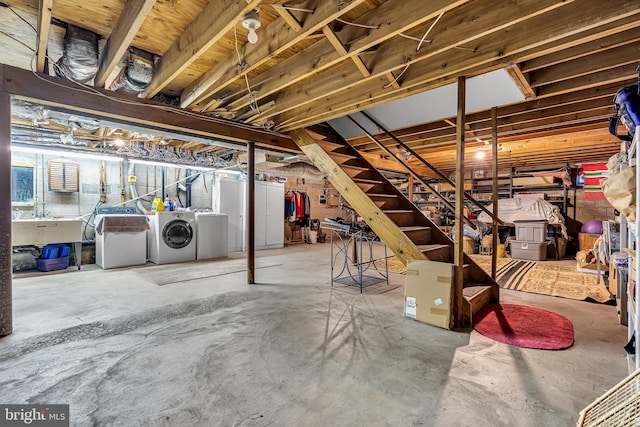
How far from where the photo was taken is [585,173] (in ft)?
21.3

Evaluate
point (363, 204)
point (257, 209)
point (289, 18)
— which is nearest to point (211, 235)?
point (257, 209)

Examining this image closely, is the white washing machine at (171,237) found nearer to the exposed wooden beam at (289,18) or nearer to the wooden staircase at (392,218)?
the wooden staircase at (392,218)

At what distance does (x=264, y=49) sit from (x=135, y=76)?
1359 millimetres

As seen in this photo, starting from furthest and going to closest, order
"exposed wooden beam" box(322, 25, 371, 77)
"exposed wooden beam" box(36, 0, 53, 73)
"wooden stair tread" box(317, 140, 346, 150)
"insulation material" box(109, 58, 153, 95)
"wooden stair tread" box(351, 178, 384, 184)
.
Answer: "wooden stair tread" box(317, 140, 346, 150), "wooden stair tread" box(351, 178, 384, 184), "insulation material" box(109, 58, 153, 95), "exposed wooden beam" box(322, 25, 371, 77), "exposed wooden beam" box(36, 0, 53, 73)

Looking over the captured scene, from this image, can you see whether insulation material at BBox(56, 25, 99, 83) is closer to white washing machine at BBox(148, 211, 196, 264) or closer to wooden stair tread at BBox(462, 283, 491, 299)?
white washing machine at BBox(148, 211, 196, 264)

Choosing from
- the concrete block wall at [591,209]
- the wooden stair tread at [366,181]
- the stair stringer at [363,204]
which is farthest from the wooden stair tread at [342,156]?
the concrete block wall at [591,209]

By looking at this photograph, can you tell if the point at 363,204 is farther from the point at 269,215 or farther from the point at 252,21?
the point at 269,215

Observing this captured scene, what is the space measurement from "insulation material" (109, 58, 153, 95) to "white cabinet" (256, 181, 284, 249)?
16.9 feet

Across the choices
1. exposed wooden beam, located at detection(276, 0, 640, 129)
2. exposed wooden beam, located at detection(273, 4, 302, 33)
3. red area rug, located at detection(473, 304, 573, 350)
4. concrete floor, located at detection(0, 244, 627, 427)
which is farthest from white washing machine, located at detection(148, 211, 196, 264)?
red area rug, located at detection(473, 304, 573, 350)

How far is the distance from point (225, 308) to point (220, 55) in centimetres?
268

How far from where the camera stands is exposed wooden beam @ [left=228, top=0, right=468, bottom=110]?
1844 millimetres

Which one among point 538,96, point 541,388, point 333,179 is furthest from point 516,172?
point 541,388

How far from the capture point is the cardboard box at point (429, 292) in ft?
9.07

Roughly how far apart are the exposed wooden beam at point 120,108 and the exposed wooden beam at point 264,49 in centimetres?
29
